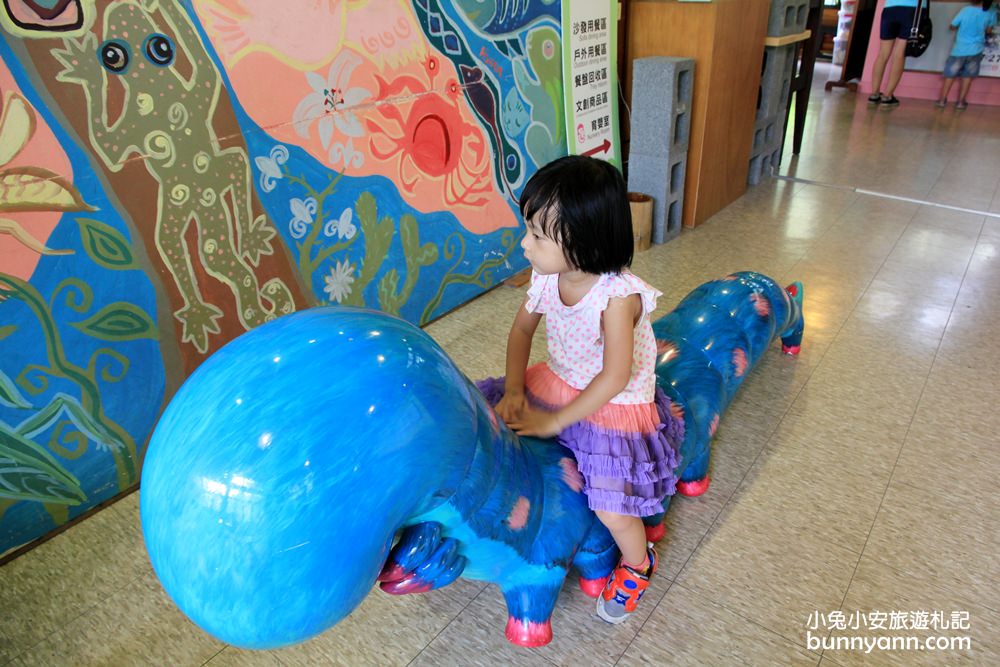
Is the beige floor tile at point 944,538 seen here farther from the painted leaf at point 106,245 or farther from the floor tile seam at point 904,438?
the painted leaf at point 106,245

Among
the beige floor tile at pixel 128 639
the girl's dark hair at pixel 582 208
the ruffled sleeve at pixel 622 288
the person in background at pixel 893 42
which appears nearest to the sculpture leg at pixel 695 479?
the ruffled sleeve at pixel 622 288

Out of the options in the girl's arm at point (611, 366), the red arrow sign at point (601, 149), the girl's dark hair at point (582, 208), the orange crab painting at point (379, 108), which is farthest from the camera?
the red arrow sign at point (601, 149)

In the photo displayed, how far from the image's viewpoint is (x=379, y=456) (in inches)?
30.7

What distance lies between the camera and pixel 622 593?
136 centimetres

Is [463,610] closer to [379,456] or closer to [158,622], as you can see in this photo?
[158,622]

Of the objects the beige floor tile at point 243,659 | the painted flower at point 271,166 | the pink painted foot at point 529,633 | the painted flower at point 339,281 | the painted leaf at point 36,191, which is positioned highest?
the painted leaf at point 36,191

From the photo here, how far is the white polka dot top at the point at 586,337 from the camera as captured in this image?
3.92 feet

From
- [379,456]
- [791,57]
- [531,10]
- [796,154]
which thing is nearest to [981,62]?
[796,154]

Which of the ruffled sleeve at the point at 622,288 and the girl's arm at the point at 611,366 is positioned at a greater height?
the ruffled sleeve at the point at 622,288

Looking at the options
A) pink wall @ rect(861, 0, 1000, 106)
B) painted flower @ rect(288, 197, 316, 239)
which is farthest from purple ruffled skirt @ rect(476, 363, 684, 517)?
pink wall @ rect(861, 0, 1000, 106)

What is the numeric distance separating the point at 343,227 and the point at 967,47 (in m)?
6.08

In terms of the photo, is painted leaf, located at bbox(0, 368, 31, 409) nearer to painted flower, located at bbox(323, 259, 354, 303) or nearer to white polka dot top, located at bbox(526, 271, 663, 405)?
painted flower, located at bbox(323, 259, 354, 303)

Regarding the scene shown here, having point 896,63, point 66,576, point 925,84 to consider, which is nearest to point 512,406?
point 66,576

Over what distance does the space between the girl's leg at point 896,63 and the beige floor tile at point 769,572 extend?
5791 millimetres
